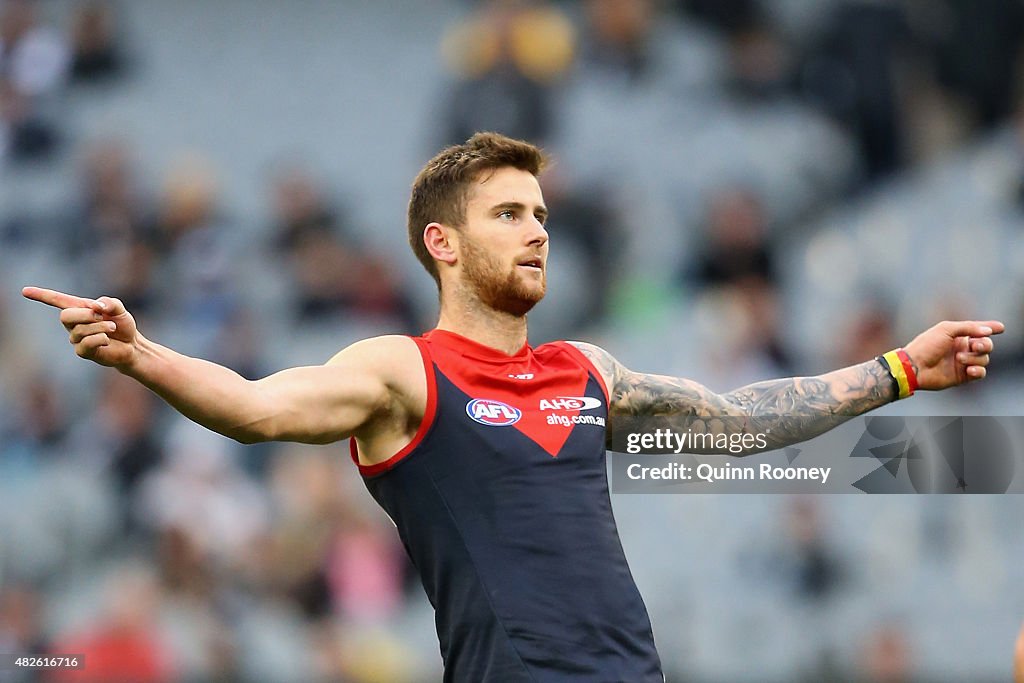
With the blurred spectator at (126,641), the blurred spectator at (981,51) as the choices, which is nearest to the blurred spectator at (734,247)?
the blurred spectator at (981,51)

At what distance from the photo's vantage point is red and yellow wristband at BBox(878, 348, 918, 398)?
5449mm

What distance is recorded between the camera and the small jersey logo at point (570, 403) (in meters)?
4.94

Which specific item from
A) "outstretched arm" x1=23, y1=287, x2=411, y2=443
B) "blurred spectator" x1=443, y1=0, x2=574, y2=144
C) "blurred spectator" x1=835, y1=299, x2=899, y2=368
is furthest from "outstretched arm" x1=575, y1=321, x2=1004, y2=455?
"blurred spectator" x1=443, y1=0, x2=574, y2=144

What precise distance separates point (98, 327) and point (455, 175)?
182 centimetres

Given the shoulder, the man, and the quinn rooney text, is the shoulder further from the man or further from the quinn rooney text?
the quinn rooney text

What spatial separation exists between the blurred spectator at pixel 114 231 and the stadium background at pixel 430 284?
0.10 feet

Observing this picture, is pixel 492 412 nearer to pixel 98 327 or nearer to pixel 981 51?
pixel 98 327

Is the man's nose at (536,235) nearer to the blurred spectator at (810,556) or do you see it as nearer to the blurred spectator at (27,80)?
the blurred spectator at (810,556)

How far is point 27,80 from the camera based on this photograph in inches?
480

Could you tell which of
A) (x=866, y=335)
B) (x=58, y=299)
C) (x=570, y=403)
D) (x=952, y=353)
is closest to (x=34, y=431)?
(x=866, y=335)

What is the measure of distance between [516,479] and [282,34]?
29.1 ft

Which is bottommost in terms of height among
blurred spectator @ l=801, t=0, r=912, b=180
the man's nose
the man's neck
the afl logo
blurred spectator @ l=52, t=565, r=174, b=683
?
blurred spectator @ l=52, t=565, r=174, b=683

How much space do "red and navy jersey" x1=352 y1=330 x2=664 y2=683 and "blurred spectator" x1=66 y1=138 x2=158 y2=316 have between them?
23.0 ft

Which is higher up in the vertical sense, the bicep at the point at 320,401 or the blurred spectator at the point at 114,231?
the blurred spectator at the point at 114,231
